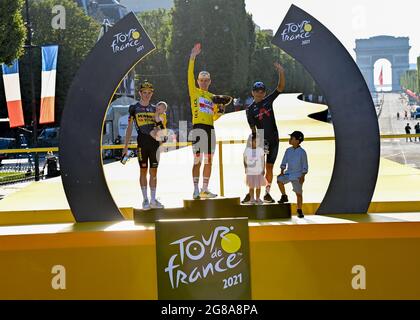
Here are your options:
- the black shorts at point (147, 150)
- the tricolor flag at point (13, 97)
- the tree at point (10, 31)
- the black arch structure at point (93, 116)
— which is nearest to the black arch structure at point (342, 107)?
the black arch structure at point (93, 116)

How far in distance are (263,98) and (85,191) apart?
2.06 metres

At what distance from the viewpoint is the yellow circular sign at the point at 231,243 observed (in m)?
6.77

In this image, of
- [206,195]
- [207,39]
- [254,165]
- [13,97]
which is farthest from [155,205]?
[207,39]

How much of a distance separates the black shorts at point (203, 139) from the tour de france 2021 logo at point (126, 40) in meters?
1.04

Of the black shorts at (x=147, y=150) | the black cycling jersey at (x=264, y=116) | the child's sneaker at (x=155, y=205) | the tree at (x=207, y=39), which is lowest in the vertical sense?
the child's sneaker at (x=155, y=205)

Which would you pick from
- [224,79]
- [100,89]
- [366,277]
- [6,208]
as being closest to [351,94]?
[366,277]

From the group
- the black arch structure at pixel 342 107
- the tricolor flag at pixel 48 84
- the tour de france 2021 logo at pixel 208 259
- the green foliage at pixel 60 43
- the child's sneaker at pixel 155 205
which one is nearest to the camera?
the tour de france 2021 logo at pixel 208 259

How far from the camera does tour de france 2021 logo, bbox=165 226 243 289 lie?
676cm

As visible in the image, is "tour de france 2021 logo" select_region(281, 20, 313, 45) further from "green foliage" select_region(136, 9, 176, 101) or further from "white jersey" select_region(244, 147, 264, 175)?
"green foliage" select_region(136, 9, 176, 101)

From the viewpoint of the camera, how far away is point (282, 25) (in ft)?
26.3

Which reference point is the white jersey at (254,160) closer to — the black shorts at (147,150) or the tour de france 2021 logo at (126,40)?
the black shorts at (147,150)

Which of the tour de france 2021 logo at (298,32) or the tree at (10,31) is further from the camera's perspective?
the tree at (10,31)

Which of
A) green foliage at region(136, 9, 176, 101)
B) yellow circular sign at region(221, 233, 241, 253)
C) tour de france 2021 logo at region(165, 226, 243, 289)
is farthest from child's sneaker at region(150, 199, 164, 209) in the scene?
green foliage at region(136, 9, 176, 101)

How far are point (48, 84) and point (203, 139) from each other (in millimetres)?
17657
